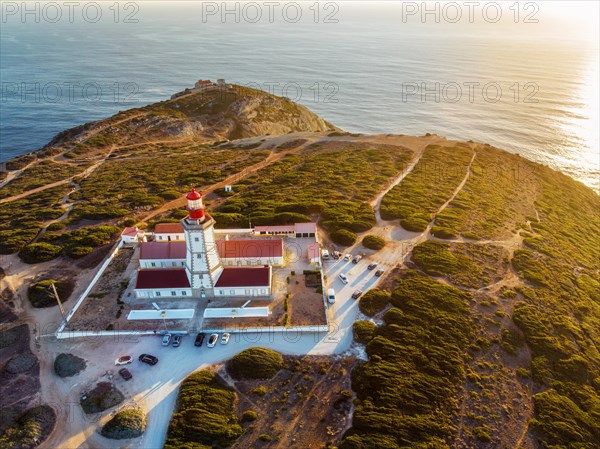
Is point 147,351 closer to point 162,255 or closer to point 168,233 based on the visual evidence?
point 162,255

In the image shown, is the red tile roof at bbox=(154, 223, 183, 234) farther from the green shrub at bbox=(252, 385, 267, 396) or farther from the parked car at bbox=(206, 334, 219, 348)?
the green shrub at bbox=(252, 385, 267, 396)

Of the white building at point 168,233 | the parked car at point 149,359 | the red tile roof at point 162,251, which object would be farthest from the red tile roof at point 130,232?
the parked car at point 149,359

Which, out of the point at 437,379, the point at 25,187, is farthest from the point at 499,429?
the point at 25,187

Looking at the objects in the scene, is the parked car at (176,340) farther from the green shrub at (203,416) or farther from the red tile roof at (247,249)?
the red tile roof at (247,249)

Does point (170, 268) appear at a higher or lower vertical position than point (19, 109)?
lower

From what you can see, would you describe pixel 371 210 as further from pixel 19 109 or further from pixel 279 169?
pixel 19 109

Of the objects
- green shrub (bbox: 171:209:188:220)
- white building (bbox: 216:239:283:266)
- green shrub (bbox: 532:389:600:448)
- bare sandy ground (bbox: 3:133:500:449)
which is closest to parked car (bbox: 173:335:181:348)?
bare sandy ground (bbox: 3:133:500:449)
